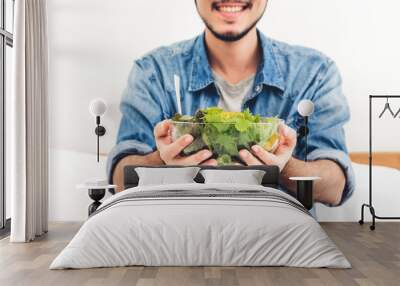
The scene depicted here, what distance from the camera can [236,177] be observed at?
6730mm

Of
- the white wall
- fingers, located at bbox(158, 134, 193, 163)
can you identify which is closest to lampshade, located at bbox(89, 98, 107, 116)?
the white wall

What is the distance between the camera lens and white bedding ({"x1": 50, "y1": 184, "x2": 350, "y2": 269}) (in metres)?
4.65

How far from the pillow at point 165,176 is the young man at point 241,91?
1.64 ft

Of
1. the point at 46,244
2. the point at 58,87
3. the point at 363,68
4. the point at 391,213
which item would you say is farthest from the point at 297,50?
the point at 46,244

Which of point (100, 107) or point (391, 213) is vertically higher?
point (100, 107)

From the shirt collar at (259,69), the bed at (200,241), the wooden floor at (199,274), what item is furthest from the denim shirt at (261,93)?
the bed at (200,241)

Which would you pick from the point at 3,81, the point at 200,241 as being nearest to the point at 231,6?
the point at 3,81

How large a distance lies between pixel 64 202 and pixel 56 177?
0.33 metres

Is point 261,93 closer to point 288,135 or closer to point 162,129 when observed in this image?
point 288,135

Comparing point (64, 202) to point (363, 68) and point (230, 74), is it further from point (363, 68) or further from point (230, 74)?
point (363, 68)

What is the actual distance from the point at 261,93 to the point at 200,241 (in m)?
3.22

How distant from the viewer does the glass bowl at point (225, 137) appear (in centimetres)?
737

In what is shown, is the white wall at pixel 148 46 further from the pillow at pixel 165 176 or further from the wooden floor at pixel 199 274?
the wooden floor at pixel 199 274

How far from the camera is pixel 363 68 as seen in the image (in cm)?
764
